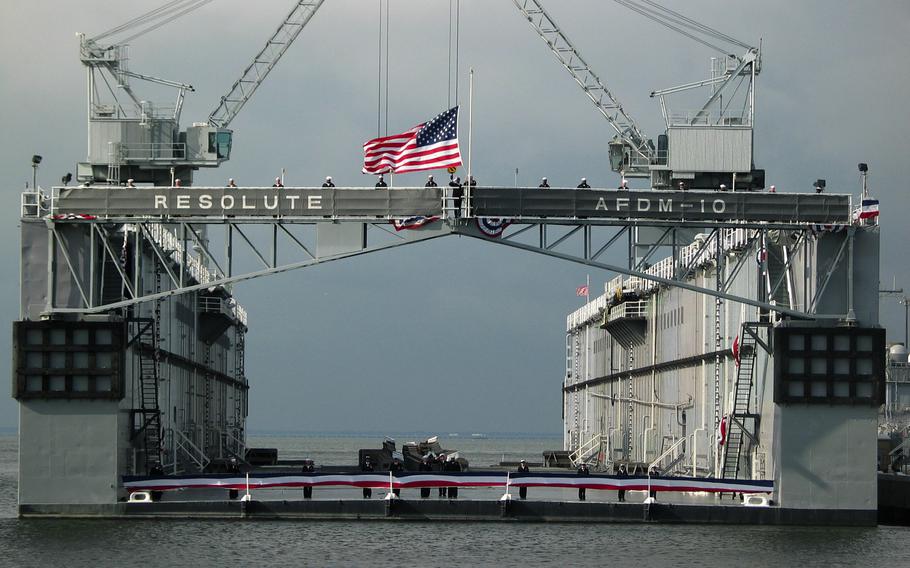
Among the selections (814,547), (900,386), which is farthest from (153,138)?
(900,386)

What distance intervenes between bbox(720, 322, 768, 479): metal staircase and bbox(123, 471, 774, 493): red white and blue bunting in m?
7.09

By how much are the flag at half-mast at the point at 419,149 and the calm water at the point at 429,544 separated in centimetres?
1373

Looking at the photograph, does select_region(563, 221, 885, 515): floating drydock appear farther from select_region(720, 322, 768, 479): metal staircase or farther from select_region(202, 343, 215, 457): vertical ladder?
select_region(202, 343, 215, 457): vertical ladder

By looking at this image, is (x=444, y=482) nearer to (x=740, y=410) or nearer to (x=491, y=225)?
(x=491, y=225)

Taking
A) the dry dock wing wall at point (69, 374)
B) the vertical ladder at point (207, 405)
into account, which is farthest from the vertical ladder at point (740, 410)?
the vertical ladder at point (207, 405)

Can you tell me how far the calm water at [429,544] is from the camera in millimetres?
47812

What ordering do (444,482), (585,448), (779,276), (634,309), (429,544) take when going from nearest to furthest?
(429,544), (444,482), (779,276), (634,309), (585,448)

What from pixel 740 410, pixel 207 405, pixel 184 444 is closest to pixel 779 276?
pixel 740 410

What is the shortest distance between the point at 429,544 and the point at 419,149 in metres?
14.5

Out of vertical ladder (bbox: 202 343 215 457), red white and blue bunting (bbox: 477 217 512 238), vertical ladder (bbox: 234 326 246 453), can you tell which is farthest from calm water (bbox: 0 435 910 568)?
vertical ladder (bbox: 234 326 246 453)

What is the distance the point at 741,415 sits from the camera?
63.1 metres

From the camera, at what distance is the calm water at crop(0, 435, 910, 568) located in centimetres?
4781

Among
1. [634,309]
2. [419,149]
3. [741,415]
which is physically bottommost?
[741,415]

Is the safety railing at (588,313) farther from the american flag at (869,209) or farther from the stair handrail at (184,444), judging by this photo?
the american flag at (869,209)
